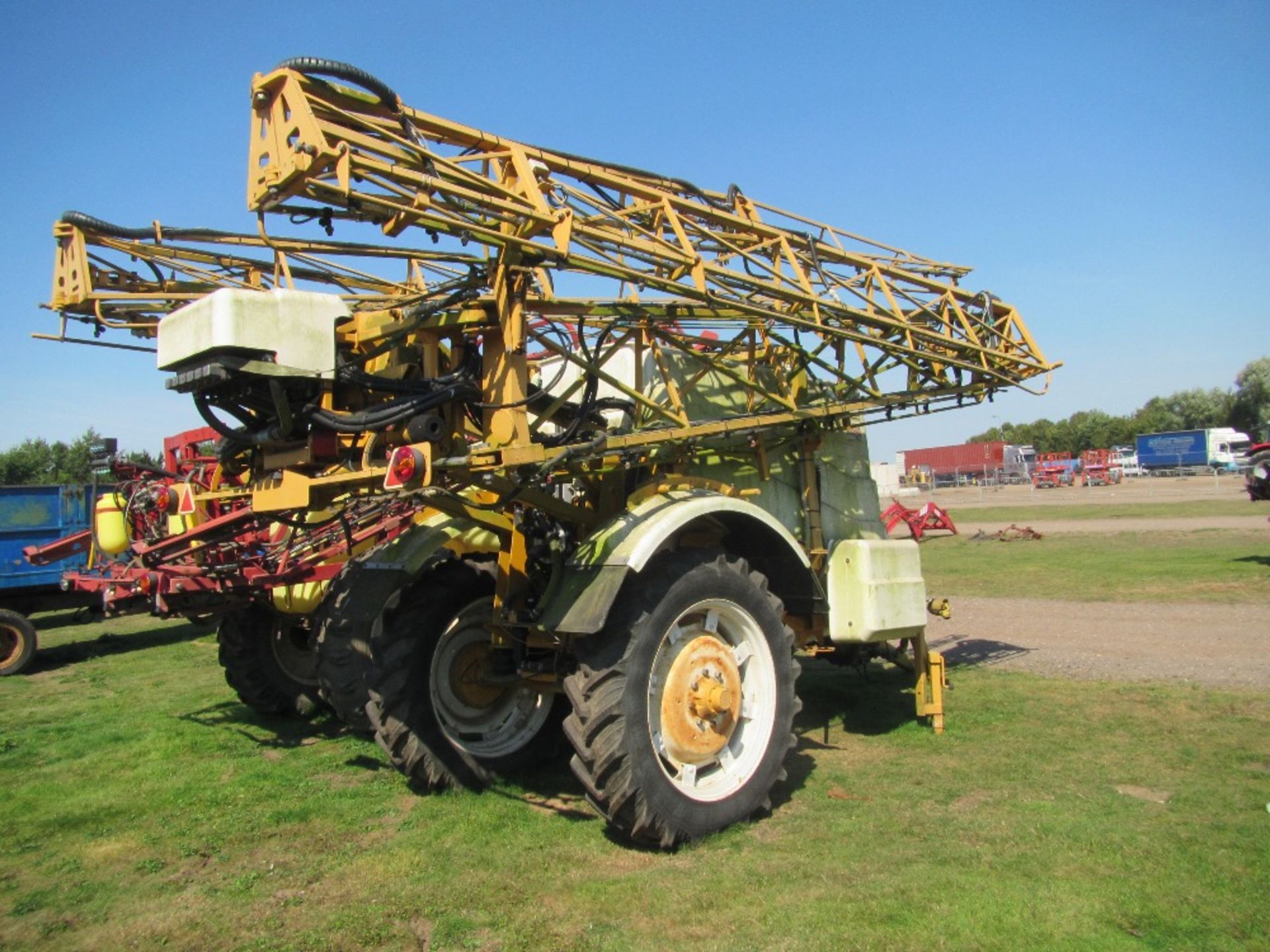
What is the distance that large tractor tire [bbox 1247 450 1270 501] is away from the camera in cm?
1750

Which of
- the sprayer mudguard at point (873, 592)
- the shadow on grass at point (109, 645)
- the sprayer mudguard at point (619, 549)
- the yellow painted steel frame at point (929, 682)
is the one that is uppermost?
the sprayer mudguard at point (619, 549)

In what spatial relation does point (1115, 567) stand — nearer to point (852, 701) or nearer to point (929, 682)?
point (852, 701)

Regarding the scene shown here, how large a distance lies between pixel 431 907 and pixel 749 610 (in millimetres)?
2324

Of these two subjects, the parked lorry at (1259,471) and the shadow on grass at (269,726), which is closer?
the shadow on grass at (269,726)

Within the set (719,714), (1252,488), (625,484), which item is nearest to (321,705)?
(625,484)

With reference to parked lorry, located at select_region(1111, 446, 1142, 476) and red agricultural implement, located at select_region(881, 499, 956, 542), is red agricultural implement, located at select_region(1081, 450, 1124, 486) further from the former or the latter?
red agricultural implement, located at select_region(881, 499, 956, 542)

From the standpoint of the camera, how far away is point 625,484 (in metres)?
6.16

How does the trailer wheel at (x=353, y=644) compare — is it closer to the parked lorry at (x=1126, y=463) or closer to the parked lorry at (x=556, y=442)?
the parked lorry at (x=556, y=442)

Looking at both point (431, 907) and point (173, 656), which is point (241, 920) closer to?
point (431, 907)

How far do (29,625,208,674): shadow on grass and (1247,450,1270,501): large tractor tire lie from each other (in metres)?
19.3

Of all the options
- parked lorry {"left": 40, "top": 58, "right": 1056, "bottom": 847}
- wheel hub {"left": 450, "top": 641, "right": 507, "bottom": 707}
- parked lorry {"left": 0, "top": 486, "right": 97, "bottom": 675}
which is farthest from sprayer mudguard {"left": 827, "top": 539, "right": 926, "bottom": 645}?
parked lorry {"left": 0, "top": 486, "right": 97, "bottom": 675}

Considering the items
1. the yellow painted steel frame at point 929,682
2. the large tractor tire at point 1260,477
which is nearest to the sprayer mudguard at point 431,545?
the yellow painted steel frame at point 929,682

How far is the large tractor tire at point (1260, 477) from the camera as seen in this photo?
17.5 meters

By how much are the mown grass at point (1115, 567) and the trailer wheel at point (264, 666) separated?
10512mm
